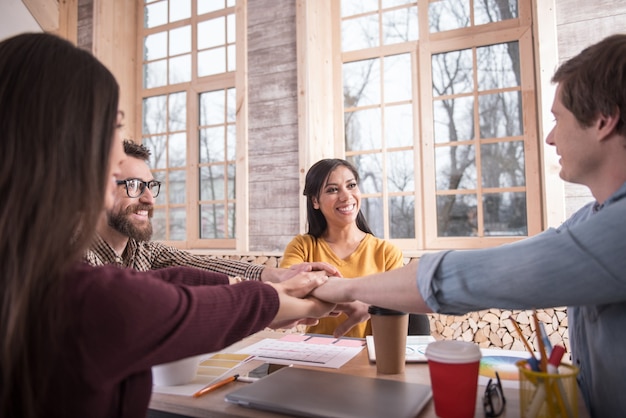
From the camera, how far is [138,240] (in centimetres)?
187

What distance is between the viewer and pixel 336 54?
12.1 ft

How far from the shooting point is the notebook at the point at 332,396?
0.84 metres

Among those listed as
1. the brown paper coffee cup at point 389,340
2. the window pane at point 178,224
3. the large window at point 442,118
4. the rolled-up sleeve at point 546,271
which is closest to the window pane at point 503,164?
the large window at point 442,118

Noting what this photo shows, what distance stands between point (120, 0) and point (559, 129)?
4.55 metres

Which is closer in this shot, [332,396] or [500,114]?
[332,396]

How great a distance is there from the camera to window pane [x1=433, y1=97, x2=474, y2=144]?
3.28m

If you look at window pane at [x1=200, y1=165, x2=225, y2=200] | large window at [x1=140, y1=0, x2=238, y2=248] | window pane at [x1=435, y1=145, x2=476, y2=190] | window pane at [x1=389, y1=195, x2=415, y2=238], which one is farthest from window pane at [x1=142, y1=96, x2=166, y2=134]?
window pane at [x1=435, y1=145, x2=476, y2=190]

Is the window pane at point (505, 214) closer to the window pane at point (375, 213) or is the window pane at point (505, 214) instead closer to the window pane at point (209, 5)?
the window pane at point (375, 213)

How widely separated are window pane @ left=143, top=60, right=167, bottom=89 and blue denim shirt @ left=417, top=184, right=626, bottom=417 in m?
4.14

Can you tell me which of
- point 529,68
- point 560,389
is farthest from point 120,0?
point 560,389

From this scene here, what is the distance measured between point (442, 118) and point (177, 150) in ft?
8.12

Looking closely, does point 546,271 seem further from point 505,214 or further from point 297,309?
point 505,214

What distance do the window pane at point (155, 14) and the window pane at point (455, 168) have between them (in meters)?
3.02

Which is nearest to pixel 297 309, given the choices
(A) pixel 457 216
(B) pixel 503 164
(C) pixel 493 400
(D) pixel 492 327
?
(C) pixel 493 400
